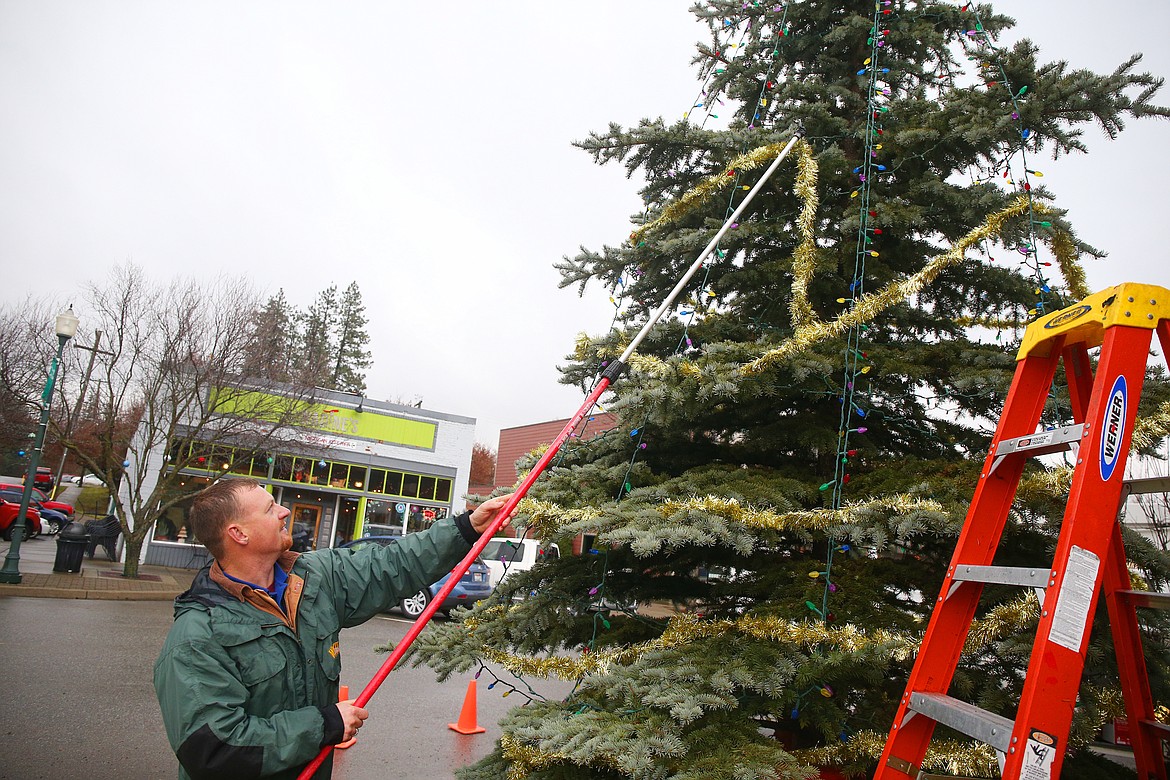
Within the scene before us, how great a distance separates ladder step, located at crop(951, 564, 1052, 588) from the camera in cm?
199

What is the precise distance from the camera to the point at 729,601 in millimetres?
3883

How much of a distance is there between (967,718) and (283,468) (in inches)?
903

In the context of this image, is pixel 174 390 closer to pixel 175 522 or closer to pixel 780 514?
pixel 175 522

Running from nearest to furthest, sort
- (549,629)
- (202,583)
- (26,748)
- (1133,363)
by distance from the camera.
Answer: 1. (1133,363)
2. (202,583)
3. (549,629)
4. (26,748)

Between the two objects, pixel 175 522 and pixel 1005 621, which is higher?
pixel 1005 621

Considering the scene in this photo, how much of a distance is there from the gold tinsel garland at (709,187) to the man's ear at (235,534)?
279 centimetres

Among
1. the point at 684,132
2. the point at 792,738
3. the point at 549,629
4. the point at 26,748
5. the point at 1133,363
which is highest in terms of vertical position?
the point at 684,132

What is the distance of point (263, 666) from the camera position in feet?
7.76

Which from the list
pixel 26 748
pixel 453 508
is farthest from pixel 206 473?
pixel 26 748

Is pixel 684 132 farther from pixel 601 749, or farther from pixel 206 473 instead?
pixel 206 473

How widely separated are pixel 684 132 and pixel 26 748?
6.75m

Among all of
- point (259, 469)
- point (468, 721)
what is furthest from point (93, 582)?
point (468, 721)

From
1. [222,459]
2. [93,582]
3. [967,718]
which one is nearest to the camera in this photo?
[967,718]

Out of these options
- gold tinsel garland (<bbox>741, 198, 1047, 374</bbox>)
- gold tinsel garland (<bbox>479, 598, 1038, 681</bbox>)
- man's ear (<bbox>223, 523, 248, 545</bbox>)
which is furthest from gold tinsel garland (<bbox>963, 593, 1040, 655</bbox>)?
man's ear (<bbox>223, 523, 248, 545</bbox>)
